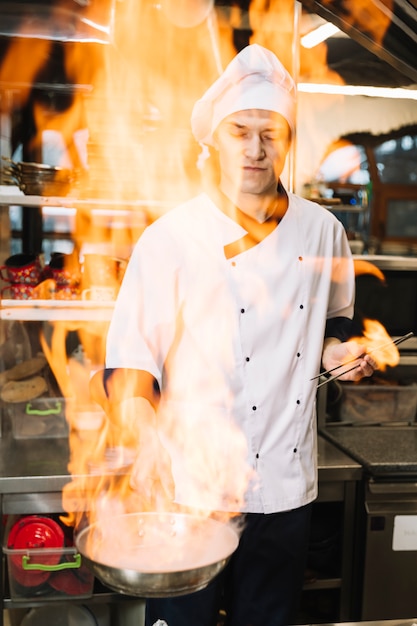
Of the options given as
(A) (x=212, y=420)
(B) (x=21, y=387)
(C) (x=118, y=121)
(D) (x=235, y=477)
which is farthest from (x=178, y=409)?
(C) (x=118, y=121)

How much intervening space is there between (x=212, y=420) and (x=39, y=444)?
984mm

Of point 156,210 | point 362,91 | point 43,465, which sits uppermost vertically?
point 362,91

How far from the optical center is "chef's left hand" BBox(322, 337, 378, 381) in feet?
5.16

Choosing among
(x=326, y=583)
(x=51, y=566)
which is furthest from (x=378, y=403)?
(x=51, y=566)

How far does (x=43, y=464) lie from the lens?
7.33 feet

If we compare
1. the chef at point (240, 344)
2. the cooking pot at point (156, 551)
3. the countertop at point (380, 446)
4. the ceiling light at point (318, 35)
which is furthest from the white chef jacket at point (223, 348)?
the ceiling light at point (318, 35)

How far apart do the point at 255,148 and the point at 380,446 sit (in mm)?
1325

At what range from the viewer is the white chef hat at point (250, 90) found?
5.44 feet

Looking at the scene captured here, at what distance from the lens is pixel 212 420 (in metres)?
1.71

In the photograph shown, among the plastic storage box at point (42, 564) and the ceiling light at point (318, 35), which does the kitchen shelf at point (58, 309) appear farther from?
the ceiling light at point (318, 35)

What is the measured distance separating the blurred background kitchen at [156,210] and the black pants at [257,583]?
459 mm

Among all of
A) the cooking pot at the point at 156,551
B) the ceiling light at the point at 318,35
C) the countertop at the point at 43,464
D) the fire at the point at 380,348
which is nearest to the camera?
the cooking pot at the point at 156,551

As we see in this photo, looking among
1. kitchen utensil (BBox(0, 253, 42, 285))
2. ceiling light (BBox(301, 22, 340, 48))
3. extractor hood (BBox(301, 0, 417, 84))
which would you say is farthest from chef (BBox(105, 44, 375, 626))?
ceiling light (BBox(301, 22, 340, 48))

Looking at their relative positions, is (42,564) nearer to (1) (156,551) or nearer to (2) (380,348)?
(1) (156,551)
